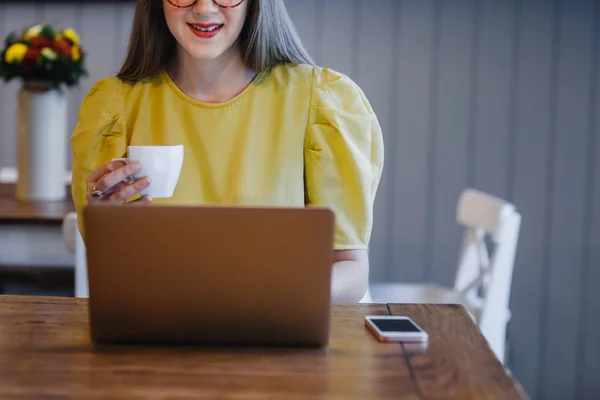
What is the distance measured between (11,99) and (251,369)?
2.73 metres

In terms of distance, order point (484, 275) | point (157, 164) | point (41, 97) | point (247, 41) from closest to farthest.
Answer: point (157, 164) → point (247, 41) → point (484, 275) → point (41, 97)

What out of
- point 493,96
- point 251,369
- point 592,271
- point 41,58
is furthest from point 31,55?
point 592,271

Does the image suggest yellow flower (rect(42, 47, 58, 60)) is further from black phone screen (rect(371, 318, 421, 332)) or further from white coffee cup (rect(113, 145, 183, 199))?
black phone screen (rect(371, 318, 421, 332))

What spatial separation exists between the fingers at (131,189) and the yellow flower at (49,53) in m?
1.51

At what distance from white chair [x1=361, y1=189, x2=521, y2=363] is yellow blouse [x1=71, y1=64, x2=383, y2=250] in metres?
0.75

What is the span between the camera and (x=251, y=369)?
0.89 meters

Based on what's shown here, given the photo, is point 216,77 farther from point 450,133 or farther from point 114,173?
point 450,133

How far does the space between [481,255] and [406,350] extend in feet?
5.42

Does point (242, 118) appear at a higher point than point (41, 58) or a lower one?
lower

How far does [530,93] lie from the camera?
306cm

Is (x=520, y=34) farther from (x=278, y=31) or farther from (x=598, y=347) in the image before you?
(x=278, y=31)

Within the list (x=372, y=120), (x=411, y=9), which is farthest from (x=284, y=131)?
(x=411, y=9)

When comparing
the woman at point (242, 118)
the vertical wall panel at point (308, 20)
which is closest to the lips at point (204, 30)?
the woman at point (242, 118)

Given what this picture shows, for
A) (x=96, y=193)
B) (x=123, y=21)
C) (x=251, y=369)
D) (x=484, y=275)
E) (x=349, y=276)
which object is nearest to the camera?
(x=251, y=369)
